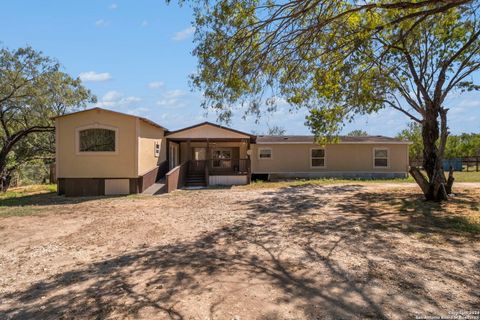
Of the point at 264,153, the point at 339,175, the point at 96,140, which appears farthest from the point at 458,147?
the point at 96,140

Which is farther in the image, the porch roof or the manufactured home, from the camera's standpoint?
the porch roof

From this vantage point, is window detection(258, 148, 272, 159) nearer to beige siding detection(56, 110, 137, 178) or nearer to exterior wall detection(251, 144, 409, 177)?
exterior wall detection(251, 144, 409, 177)

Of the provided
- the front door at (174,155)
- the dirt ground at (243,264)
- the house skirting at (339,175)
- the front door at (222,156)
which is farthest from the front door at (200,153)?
the dirt ground at (243,264)

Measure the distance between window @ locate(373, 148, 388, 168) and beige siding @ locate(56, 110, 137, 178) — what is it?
1591cm

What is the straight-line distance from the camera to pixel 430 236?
673 centimetres

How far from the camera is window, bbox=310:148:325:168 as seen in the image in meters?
22.2

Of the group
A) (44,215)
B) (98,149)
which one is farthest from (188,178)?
(44,215)

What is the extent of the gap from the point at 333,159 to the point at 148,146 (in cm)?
1239

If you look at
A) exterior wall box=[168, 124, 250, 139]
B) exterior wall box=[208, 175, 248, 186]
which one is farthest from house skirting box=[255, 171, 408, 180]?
exterior wall box=[168, 124, 250, 139]

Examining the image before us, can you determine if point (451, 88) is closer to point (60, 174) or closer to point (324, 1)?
point (324, 1)

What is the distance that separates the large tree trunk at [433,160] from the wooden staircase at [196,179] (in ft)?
36.5

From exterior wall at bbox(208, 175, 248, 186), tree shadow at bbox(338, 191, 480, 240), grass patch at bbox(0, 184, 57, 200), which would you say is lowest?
grass patch at bbox(0, 184, 57, 200)

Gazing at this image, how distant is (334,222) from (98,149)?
10962 mm

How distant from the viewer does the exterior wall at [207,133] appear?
62.2 feet
